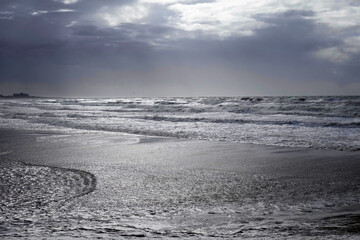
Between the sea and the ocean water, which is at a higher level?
the ocean water

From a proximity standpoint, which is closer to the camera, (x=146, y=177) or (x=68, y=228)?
(x=68, y=228)

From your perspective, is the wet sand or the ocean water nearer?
the wet sand

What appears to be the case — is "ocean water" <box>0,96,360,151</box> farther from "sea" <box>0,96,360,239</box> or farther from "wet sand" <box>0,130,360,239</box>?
"sea" <box>0,96,360,239</box>

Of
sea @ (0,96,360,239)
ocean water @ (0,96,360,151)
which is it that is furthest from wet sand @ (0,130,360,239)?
ocean water @ (0,96,360,151)

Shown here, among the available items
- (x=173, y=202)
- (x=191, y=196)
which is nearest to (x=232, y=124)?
(x=191, y=196)

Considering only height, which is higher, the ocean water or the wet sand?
the ocean water

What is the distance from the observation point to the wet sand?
3.29 meters

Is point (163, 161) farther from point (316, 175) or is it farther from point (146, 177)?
point (316, 175)

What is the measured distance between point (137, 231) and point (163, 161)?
429 cm

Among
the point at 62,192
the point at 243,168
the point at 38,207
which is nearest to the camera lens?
the point at 38,207

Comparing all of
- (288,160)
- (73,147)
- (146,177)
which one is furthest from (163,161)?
(73,147)

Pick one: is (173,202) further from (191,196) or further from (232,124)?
(232,124)

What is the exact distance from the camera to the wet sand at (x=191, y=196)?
129 inches

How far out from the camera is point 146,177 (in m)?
5.81
